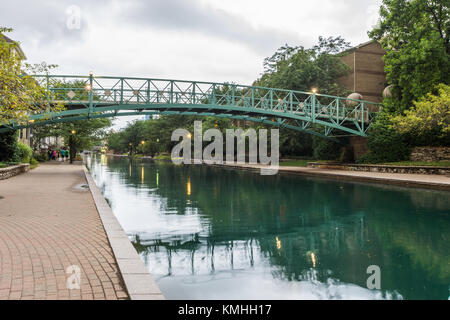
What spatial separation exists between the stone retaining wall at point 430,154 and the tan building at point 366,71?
14.4 m

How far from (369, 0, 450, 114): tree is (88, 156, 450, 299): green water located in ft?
66.4

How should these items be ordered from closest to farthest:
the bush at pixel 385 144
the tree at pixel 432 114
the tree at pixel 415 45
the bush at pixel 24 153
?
the tree at pixel 432 114
the tree at pixel 415 45
the bush at pixel 24 153
the bush at pixel 385 144

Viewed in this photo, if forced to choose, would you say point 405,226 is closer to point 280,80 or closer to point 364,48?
point 280,80

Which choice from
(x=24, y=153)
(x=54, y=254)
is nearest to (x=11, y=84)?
(x=54, y=254)

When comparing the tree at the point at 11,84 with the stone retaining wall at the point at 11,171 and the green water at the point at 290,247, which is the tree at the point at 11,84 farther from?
the stone retaining wall at the point at 11,171

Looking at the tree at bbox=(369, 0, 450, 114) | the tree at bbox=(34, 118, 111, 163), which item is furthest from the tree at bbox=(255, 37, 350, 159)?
the tree at bbox=(34, 118, 111, 163)

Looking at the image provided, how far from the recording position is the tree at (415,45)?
2806 cm

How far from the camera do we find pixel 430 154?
95.2 feet

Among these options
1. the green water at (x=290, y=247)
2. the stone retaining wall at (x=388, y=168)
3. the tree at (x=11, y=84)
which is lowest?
the green water at (x=290, y=247)

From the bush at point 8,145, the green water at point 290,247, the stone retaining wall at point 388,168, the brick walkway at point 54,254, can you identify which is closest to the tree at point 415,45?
the stone retaining wall at point 388,168

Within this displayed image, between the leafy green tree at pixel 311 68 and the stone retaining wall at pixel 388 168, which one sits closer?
the stone retaining wall at pixel 388 168

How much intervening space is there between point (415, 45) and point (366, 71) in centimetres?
1414
